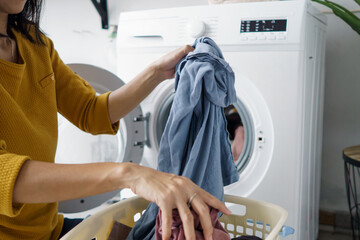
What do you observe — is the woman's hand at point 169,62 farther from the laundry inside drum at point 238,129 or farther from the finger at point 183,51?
the laundry inside drum at point 238,129

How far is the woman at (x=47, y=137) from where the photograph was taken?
539 mm

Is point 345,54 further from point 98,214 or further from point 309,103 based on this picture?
point 98,214

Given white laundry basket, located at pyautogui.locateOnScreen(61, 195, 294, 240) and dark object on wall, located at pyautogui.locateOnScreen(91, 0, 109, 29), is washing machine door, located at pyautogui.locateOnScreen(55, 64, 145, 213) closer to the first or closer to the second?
white laundry basket, located at pyautogui.locateOnScreen(61, 195, 294, 240)

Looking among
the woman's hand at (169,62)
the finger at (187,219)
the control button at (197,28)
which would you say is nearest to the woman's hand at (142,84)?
the woman's hand at (169,62)

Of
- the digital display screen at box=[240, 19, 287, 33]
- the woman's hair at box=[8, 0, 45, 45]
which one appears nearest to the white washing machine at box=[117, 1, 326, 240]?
the digital display screen at box=[240, 19, 287, 33]

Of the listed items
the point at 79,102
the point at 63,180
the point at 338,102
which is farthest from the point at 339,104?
the point at 63,180

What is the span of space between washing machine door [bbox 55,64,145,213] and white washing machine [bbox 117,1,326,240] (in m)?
0.16

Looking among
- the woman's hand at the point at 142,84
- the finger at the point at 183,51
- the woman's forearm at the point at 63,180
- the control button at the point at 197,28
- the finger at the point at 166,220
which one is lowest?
the finger at the point at 166,220

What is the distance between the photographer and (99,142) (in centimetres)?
138

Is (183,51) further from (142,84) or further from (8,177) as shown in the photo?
(8,177)

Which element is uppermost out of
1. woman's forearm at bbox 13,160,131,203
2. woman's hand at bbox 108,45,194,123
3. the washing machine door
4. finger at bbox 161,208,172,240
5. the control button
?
the control button

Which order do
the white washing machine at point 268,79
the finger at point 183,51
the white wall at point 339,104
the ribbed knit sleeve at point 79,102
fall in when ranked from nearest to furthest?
the finger at point 183,51 → the ribbed knit sleeve at point 79,102 → the white washing machine at point 268,79 → the white wall at point 339,104

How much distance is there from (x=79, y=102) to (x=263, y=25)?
644mm

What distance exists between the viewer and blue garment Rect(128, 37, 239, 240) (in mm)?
737
